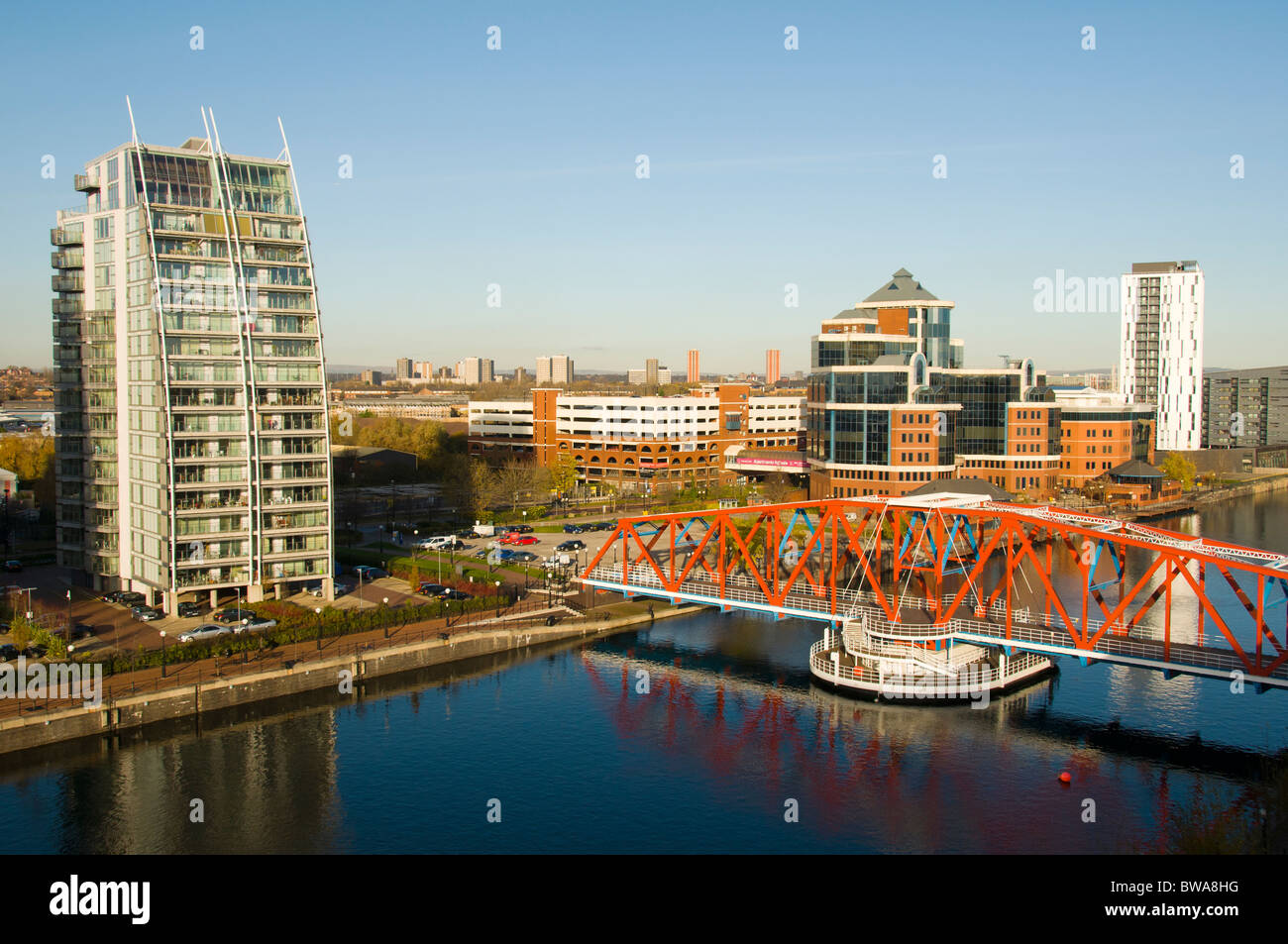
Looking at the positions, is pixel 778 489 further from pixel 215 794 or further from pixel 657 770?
pixel 215 794

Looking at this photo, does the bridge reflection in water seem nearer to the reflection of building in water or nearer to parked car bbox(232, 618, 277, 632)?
the reflection of building in water

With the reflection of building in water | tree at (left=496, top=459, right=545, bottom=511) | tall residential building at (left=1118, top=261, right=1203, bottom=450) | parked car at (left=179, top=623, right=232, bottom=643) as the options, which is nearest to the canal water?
the reflection of building in water

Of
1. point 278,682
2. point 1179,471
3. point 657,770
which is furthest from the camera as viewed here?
point 1179,471

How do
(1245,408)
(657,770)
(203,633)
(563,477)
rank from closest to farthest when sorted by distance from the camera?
(657,770) < (203,633) < (563,477) < (1245,408)

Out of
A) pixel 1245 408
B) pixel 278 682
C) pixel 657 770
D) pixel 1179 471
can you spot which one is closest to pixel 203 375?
pixel 278 682

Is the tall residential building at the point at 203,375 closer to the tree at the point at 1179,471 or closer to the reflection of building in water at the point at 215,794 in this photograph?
the reflection of building in water at the point at 215,794
